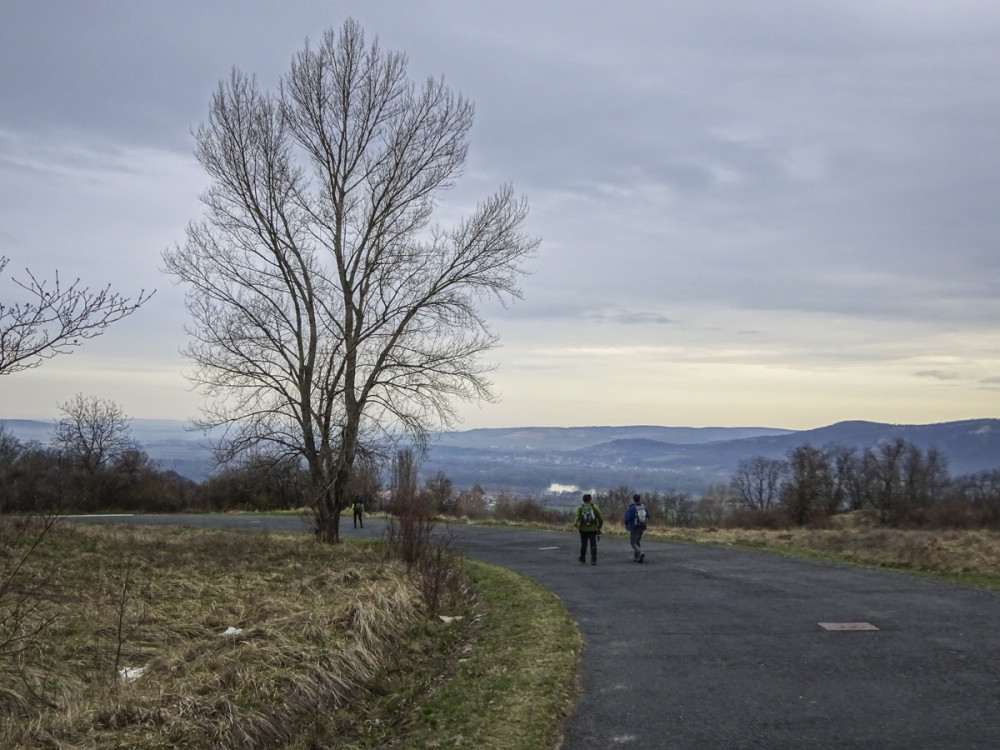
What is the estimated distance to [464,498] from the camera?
48219 millimetres

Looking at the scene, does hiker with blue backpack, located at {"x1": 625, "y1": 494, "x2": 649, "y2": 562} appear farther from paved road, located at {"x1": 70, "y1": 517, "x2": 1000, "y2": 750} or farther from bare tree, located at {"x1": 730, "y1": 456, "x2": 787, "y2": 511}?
bare tree, located at {"x1": 730, "y1": 456, "x2": 787, "y2": 511}

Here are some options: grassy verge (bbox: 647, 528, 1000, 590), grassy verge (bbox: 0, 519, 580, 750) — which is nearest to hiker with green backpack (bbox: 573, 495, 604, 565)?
grassy verge (bbox: 0, 519, 580, 750)

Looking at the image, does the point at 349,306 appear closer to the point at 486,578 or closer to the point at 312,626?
the point at 486,578

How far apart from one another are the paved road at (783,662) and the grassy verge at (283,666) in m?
0.62

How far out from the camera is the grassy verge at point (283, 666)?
6.29 m

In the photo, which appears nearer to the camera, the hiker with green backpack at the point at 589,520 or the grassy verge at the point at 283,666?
the grassy verge at the point at 283,666

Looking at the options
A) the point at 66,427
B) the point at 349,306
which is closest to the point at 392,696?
the point at 349,306

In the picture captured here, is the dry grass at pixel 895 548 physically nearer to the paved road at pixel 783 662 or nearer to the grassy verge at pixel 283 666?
the paved road at pixel 783 662

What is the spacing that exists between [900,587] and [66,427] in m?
55.0

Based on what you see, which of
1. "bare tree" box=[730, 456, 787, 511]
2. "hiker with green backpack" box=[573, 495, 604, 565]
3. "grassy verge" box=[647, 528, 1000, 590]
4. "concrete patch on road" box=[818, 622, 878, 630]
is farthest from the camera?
"bare tree" box=[730, 456, 787, 511]

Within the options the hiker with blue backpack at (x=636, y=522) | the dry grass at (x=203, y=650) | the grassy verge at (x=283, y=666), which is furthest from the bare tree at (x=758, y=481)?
the grassy verge at (x=283, y=666)

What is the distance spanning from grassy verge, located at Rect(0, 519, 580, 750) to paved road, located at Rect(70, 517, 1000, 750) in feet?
2.05

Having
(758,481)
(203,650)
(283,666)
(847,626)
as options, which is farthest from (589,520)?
(758,481)

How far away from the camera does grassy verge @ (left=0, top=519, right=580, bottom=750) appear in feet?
20.6
